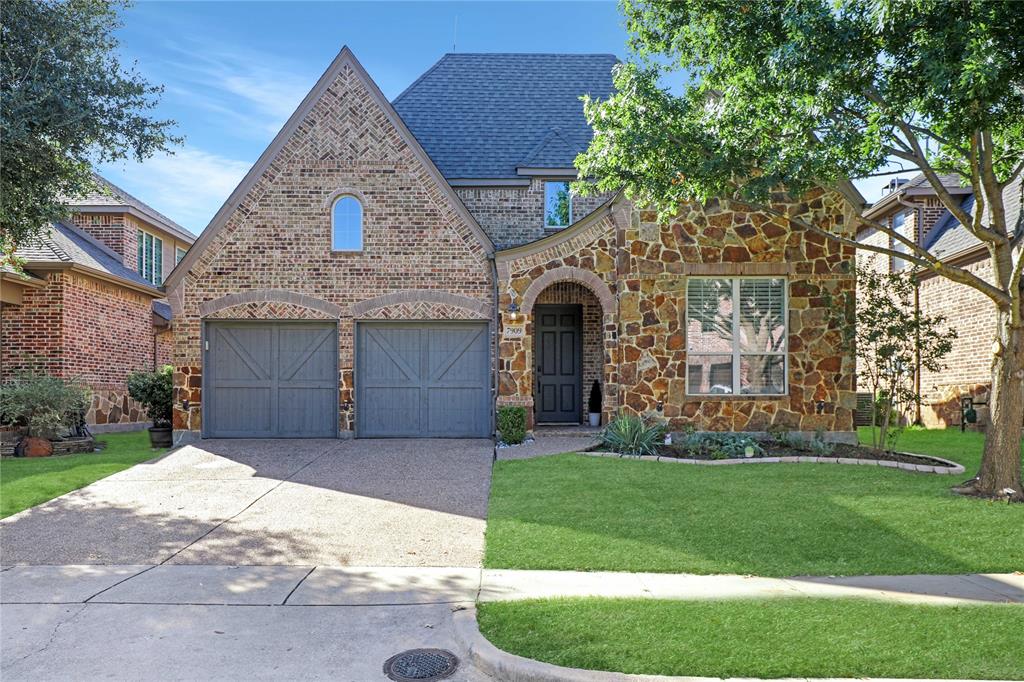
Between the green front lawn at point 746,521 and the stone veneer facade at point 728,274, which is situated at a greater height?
the stone veneer facade at point 728,274

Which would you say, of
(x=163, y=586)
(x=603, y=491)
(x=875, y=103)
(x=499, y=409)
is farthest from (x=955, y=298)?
(x=163, y=586)

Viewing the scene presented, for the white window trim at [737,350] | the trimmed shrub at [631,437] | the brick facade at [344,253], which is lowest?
the trimmed shrub at [631,437]

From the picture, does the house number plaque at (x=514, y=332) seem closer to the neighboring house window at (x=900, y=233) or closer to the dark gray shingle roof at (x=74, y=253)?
the dark gray shingle roof at (x=74, y=253)

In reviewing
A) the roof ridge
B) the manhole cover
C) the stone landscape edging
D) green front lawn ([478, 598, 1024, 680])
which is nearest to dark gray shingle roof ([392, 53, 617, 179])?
the roof ridge

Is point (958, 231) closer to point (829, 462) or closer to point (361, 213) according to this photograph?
point (829, 462)

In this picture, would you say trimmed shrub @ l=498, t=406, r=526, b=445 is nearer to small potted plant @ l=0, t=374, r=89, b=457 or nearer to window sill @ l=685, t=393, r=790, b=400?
window sill @ l=685, t=393, r=790, b=400

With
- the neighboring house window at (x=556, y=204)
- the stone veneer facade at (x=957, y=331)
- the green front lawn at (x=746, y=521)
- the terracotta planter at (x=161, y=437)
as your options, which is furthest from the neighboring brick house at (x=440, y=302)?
the stone veneer facade at (x=957, y=331)

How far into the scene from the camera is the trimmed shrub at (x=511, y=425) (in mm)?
13633

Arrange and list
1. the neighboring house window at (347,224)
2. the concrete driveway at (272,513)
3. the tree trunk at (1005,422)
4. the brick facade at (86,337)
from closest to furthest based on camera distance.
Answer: the concrete driveway at (272,513) → the tree trunk at (1005,422) → the neighboring house window at (347,224) → the brick facade at (86,337)

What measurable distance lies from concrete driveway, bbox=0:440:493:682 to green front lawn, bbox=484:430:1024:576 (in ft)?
2.18

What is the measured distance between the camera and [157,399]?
15.0 metres

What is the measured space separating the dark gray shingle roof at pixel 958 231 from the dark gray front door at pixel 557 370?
8883mm

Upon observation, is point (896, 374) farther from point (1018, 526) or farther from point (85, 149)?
point (85, 149)

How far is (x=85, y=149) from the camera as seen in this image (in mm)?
11812
